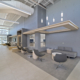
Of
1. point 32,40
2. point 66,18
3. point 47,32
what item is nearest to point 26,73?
point 47,32

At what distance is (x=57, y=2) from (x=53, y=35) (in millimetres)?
4044

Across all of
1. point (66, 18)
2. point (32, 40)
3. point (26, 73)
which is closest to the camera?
point (26, 73)

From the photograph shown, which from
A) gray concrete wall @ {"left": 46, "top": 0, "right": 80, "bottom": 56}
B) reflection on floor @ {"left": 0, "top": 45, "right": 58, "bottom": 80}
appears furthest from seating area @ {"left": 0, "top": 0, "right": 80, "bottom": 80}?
reflection on floor @ {"left": 0, "top": 45, "right": 58, "bottom": 80}

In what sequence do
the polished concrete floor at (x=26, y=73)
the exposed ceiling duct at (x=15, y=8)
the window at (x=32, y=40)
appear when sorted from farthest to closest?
the window at (x=32, y=40) → the exposed ceiling duct at (x=15, y=8) → the polished concrete floor at (x=26, y=73)

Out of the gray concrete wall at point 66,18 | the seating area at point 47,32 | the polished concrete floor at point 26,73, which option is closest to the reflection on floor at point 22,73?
the polished concrete floor at point 26,73

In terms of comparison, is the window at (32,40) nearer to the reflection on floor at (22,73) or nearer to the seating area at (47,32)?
the seating area at (47,32)

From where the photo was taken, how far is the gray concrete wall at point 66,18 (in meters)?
4.79

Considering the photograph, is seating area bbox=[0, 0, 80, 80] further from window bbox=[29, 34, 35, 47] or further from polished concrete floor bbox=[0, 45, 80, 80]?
polished concrete floor bbox=[0, 45, 80, 80]

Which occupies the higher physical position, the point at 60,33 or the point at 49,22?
the point at 49,22

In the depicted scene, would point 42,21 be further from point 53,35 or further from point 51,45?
point 51,45

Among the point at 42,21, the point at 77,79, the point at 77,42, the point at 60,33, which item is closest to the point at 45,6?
the point at 42,21

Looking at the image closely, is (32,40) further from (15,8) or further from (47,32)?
(15,8)

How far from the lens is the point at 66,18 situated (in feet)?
17.9

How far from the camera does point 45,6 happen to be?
7.46 metres
